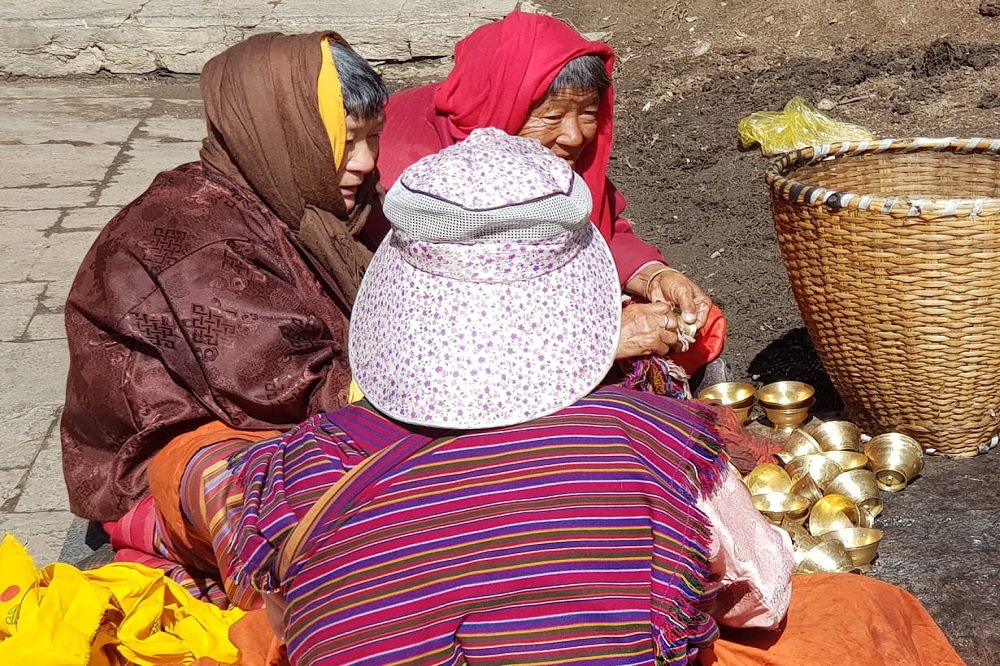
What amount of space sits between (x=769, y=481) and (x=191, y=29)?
6.17m

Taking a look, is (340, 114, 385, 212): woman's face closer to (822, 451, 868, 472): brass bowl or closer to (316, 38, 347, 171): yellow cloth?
(316, 38, 347, 171): yellow cloth

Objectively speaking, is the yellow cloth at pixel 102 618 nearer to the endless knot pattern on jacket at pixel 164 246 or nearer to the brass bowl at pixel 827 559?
the endless knot pattern on jacket at pixel 164 246

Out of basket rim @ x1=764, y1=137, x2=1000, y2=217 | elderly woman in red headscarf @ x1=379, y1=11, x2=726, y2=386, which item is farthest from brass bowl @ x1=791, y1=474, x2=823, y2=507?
basket rim @ x1=764, y1=137, x2=1000, y2=217

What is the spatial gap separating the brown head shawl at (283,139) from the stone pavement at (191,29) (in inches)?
196

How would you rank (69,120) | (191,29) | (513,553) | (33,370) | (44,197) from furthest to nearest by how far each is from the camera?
(191,29), (69,120), (44,197), (33,370), (513,553)

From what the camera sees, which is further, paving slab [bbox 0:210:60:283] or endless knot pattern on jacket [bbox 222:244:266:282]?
paving slab [bbox 0:210:60:283]

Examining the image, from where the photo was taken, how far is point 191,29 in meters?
7.83

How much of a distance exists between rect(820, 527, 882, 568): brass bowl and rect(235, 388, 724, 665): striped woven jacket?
1335 mm

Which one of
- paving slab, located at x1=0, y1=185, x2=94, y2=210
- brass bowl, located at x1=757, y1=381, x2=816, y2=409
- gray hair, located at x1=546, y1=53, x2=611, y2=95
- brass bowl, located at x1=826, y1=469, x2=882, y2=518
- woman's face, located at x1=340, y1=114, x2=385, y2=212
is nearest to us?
woman's face, located at x1=340, y1=114, x2=385, y2=212

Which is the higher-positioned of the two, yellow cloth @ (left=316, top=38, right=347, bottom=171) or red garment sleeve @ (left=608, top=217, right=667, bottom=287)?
yellow cloth @ (left=316, top=38, right=347, bottom=171)

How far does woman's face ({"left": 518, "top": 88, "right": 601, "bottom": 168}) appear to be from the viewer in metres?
3.40

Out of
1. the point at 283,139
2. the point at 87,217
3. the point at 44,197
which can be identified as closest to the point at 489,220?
the point at 283,139

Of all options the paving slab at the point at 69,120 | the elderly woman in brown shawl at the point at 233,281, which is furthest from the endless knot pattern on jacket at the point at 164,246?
the paving slab at the point at 69,120

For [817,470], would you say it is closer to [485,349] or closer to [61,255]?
[485,349]
